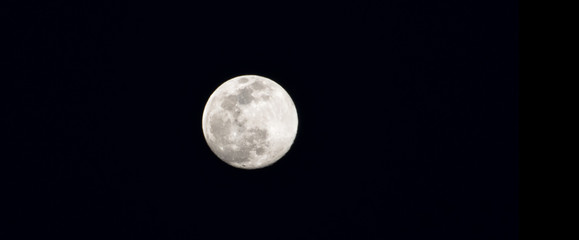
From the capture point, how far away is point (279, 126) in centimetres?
420

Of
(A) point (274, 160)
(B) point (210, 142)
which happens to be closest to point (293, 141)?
(A) point (274, 160)

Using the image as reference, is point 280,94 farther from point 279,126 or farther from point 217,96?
point 217,96

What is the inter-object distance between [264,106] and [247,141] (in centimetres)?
41

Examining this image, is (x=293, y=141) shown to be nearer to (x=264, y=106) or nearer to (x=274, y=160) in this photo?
(x=274, y=160)

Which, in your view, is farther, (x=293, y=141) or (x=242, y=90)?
(x=293, y=141)

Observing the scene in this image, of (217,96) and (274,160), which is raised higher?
(217,96)

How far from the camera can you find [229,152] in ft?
13.9

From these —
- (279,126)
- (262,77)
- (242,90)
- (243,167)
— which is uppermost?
(262,77)

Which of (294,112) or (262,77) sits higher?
(262,77)

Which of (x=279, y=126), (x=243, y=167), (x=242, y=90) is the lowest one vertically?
(x=243, y=167)

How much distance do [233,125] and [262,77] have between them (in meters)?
0.70

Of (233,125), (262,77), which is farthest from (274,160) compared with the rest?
(262,77)

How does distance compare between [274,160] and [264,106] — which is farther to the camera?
[274,160]

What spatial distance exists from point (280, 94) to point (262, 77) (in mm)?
311
